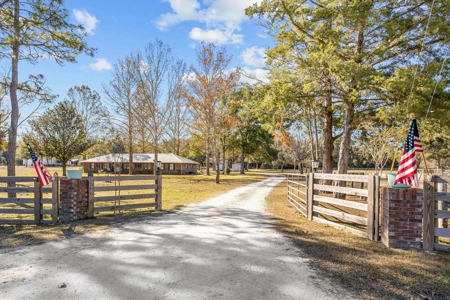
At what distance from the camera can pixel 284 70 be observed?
1183 cm

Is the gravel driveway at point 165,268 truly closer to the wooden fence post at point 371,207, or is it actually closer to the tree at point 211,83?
the wooden fence post at point 371,207

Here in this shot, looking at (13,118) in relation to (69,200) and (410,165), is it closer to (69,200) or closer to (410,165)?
(69,200)

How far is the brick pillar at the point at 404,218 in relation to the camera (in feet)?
16.2

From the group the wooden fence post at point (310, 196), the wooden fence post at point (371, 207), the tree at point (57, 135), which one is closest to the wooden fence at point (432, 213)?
the wooden fence post at point (371, 207)

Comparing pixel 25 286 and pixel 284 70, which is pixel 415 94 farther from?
pixel 25 286

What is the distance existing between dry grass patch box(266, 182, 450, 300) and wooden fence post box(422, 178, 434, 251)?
211 mm

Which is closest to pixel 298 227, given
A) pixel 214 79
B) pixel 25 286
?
pixel 25 286

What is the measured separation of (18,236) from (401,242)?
7.46m

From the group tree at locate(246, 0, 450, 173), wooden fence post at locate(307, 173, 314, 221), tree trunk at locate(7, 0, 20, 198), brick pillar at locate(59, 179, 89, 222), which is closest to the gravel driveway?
brick pillar at locate(59, 179, 89, 222)

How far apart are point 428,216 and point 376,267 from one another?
167cm

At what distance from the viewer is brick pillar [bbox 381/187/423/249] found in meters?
4.93

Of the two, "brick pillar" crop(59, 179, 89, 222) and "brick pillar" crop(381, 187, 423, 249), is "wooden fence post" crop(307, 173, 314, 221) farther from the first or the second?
"brick pillar" crop(59, 179, 89, 222)

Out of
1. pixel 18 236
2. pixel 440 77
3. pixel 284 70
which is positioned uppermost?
pixel 284 70

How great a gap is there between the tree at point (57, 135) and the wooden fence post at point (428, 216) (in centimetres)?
3374
